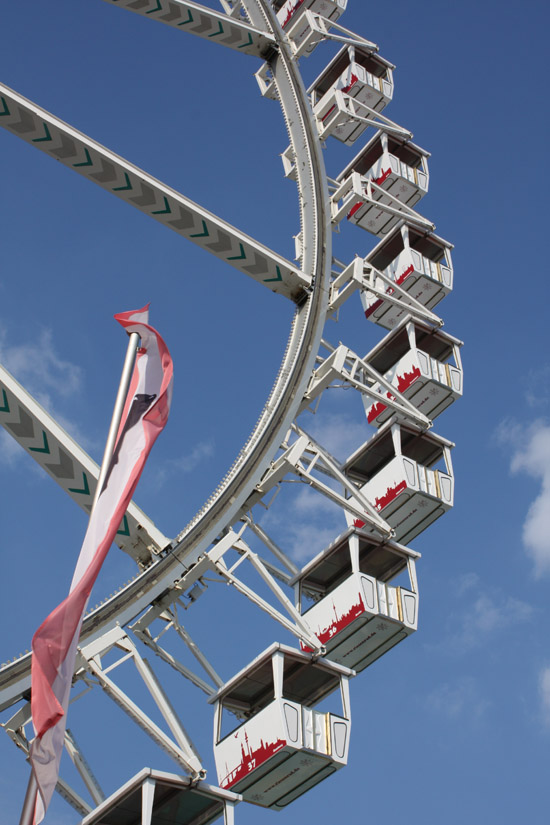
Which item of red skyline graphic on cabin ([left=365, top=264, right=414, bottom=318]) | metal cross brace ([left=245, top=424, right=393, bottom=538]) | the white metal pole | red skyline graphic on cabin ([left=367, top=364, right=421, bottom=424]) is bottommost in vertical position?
the white metal pole

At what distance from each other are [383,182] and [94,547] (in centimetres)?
1861

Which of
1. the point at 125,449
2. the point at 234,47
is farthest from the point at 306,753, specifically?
the point at 234,47

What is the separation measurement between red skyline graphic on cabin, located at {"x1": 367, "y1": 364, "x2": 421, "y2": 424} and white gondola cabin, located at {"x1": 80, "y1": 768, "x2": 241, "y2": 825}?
9271mm

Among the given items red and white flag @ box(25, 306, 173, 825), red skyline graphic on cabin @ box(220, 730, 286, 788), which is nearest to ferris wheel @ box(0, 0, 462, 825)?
red skyline graphic on cabin @ box(220, 730, 286, 788)

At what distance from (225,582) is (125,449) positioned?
6.49 meters

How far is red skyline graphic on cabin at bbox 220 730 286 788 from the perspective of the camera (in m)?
13.3

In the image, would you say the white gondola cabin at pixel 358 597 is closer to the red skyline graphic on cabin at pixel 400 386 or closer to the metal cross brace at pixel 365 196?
the red skyline graphic on cabin at pixel 400 386

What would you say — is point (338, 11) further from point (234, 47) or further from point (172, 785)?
point (172, 785)

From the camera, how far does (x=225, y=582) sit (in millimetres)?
15258

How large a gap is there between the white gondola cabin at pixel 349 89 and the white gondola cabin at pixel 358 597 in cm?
1189

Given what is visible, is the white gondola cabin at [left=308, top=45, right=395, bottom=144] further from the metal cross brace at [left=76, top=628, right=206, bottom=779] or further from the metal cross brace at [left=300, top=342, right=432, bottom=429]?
the metal cross brace at [left=76, top=628, right=206, bottom=779]

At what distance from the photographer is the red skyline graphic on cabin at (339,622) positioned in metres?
15.6

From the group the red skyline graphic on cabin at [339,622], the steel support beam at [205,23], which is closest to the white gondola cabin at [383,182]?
the steel support beam at [205,23]

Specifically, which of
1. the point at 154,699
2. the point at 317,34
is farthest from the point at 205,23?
the point at 154,699
